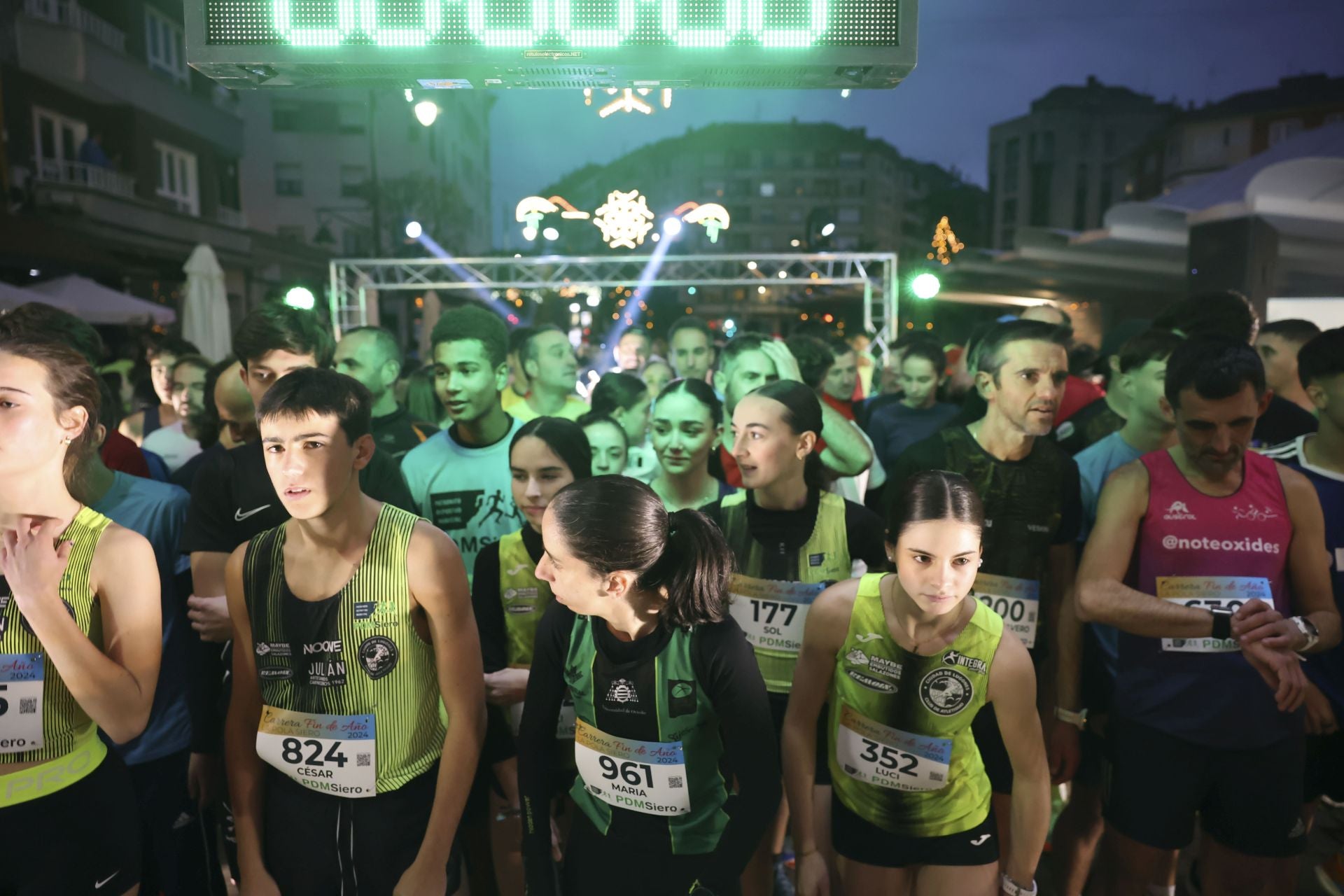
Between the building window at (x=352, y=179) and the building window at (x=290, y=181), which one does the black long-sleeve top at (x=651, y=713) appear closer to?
the building window at (x=352, y=179)

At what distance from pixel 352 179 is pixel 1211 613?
39.8 metres

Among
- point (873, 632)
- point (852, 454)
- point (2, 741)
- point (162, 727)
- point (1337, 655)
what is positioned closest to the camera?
point (2, 741)

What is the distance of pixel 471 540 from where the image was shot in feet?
11.0

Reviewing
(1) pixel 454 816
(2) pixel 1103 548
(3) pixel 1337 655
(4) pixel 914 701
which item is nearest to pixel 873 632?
(4) pixel 914 701

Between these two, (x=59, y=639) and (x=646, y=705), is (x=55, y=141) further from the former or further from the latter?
(x=646, y=705)

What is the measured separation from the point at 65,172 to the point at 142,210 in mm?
1272

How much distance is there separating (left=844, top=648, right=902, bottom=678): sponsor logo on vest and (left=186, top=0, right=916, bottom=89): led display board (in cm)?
176

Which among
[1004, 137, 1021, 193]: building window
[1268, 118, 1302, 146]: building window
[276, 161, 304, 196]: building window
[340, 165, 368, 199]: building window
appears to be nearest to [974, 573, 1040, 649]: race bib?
[340, 165, 368, 199]: building window

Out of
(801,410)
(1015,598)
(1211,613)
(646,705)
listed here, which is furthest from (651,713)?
(1211,613)

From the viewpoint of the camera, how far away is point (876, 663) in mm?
2361

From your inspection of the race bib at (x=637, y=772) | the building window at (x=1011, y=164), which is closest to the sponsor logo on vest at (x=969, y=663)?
the race bib at (x=637, y=772)

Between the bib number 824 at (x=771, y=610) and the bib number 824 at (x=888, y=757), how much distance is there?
578mm

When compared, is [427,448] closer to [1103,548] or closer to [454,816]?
[454,816]

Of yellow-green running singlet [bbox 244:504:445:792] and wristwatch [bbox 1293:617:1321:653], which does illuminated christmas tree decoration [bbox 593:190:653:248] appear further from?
yellow-green running singlet [bbox 244:504:445:792]
